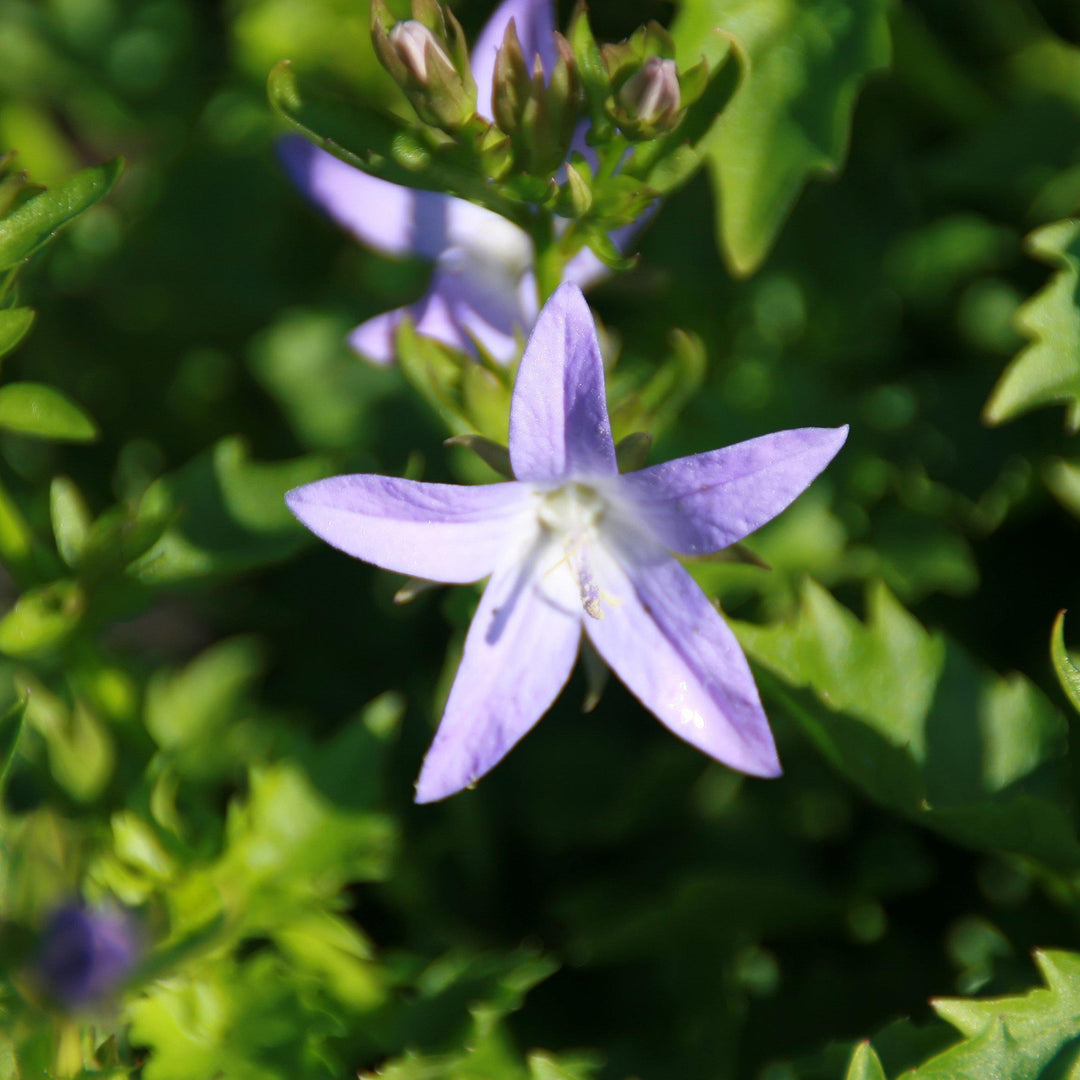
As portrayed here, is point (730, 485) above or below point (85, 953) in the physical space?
above

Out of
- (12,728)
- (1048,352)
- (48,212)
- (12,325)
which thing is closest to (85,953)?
(12,728)

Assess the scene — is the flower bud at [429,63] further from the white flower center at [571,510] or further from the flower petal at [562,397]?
the white flower center at [571,510]

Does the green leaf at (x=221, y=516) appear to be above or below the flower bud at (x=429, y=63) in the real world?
below

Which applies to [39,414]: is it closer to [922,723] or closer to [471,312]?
[471,312]

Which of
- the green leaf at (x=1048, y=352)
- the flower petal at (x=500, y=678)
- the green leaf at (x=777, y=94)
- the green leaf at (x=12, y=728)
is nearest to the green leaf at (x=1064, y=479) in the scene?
the green leaf at (x=1048, y=352)

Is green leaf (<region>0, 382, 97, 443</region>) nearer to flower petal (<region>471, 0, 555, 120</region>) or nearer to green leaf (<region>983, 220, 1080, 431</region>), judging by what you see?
flower petal (<region>471, 0, 555, 120</region>)
